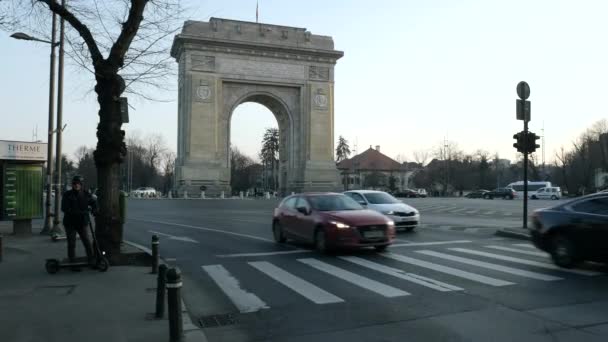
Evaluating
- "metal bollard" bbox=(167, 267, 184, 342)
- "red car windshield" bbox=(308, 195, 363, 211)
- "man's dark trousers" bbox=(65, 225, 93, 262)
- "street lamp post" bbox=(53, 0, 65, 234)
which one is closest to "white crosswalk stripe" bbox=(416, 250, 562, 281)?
"red car windshield" bbox=(308, 195, 363, 211)

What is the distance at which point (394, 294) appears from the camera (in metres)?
7.98

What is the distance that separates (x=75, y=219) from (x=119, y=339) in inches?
189

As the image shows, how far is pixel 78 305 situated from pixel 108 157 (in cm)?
402

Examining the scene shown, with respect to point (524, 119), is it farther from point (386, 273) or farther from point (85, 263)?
point (85, 263)

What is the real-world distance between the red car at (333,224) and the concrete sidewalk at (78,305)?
432 cm

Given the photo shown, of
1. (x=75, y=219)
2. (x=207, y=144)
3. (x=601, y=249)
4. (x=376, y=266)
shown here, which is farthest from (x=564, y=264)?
(x=207, y=144)

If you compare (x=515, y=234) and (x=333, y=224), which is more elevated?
(x=333, y=224)

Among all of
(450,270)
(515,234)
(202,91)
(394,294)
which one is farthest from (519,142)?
(202,91)

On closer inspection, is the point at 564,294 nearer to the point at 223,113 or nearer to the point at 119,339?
the point at 119,339

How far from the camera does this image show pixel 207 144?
181 ft

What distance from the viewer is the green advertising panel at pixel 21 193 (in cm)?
1623

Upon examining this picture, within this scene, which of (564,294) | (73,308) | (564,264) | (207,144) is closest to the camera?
(73,308)

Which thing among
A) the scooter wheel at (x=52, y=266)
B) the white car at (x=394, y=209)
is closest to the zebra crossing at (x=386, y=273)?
the scooter wheel at (x=52, y=266)

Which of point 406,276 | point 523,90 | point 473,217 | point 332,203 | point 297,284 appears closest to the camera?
point 297,284
